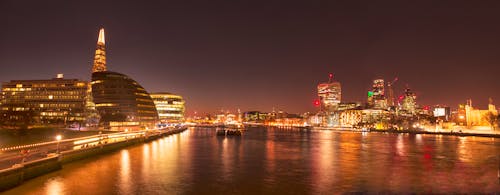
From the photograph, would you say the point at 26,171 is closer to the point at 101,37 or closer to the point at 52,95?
the point at 52,95

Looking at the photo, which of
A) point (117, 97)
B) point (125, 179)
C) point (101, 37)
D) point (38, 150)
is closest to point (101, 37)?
point (101, 37)

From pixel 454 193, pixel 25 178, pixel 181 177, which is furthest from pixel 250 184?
pixel 25 178

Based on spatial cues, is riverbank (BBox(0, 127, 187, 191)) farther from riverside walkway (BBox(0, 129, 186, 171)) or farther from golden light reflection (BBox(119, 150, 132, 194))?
golden light reflection (BBox(119, 150, 132, 194))

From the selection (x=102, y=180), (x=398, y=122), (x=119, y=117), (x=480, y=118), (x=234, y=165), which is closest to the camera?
(x=102, y=180)

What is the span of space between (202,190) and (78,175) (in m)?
9.16

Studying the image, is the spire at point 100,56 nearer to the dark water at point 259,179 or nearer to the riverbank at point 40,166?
the riverbank at point 40,166

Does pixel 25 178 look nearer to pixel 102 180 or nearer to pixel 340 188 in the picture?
pixel 102 180

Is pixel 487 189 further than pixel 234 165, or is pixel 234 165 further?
pixel 234 165

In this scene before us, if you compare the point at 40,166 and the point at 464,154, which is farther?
the point at 464,154

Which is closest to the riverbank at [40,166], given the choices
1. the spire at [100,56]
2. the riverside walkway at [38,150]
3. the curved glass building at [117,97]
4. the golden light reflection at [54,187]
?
the riverside walkway at [38,150]

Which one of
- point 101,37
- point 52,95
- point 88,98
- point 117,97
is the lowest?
point 117,97

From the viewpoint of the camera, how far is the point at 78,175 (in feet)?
74.9

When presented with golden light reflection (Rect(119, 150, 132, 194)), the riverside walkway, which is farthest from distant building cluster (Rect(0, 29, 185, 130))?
golden light reflection (Rect(119, 150, 132, 194))

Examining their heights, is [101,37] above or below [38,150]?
above
